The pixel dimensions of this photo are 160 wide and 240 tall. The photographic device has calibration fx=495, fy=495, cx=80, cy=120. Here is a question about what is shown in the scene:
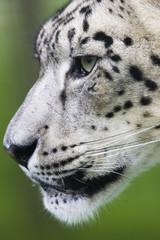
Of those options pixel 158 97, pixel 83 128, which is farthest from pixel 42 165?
pixel 158 97

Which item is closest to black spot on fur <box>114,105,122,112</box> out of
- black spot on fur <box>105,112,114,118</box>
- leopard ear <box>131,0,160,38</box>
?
black spot on fur <box>105,112,114,118</box>

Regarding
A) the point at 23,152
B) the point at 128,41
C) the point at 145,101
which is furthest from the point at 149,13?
the point at 23,152

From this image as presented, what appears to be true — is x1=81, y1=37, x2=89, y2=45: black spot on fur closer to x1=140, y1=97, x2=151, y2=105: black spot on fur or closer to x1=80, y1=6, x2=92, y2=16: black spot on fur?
x1=80, y1=6, x2=92, y2=16: black spot on fur

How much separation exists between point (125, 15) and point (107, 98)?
0.38m

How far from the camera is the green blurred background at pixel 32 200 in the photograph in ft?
16.3

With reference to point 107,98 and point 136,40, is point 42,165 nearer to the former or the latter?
point 107,98

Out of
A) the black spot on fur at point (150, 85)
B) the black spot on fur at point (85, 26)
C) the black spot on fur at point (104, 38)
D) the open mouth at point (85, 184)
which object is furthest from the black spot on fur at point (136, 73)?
the open mouth at point (85, 184)

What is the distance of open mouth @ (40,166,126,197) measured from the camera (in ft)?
7.75

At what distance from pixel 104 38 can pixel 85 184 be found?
2.31 feet

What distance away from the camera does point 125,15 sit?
223 centimetres

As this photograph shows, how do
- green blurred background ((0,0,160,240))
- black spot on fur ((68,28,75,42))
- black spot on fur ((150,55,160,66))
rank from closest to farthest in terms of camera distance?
black spot on fur ((150,55,160,66))
black spot on fur ((68,28,75,42))
green blurred background ((0,0,160,240))

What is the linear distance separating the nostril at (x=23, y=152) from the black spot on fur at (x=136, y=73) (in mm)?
538

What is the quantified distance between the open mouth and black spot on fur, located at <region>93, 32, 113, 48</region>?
1.99ft

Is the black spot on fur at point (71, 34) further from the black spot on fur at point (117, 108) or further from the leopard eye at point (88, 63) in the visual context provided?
the black spot on fur at point (117, 108)
